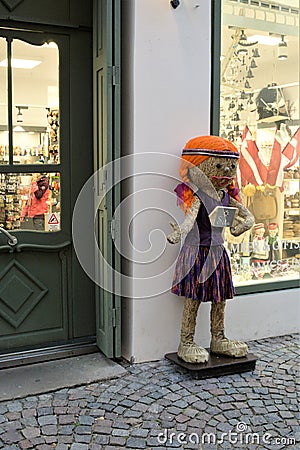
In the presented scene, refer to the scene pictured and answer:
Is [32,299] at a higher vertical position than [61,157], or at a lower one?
lower

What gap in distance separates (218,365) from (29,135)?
7.35ft

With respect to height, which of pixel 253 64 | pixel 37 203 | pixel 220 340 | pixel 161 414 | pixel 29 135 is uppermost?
pixel 253 64

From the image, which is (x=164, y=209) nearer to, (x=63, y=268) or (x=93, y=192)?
(x=93, y=192)

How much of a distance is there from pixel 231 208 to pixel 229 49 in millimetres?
1444

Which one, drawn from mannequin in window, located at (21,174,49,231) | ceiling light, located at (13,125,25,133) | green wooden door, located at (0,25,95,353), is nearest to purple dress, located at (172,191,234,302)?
green wooden door, located at (0,25,95,353)

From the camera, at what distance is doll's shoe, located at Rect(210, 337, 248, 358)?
4781mm

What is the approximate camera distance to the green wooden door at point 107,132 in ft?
15.0

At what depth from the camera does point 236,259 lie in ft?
18.3

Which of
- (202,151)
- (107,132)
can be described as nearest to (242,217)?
(202,151)

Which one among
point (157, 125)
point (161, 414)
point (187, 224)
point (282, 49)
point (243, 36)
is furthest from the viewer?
point (282, 49)

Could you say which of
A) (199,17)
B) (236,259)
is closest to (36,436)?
(236,259)

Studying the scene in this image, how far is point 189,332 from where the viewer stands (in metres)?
4.77

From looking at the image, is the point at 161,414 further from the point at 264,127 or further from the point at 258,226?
the point at 264,127

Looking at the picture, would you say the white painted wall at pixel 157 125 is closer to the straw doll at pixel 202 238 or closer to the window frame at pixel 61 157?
the straw doll at pixel 202 238
